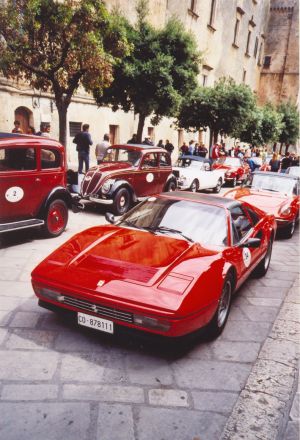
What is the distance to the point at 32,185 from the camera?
6.81 metres

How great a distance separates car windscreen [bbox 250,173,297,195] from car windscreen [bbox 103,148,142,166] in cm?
320

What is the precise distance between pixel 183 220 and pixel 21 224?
3.19 metres

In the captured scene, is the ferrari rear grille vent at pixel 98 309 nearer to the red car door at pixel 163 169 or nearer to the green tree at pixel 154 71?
the red car door at pixel 163 169

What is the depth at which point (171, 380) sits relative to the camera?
326 centimetres

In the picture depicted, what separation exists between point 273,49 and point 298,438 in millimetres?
45884

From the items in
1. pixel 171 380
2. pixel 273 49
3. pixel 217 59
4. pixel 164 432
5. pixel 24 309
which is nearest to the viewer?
pixel 164 432

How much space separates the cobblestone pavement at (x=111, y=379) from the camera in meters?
2.68

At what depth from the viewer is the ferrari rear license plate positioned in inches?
137

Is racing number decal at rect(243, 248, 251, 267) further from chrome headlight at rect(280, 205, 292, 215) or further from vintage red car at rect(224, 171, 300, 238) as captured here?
chrome headlight at rect(280, 205, 292, 215)

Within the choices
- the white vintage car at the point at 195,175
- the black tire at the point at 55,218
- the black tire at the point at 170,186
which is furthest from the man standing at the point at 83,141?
the black tire at the point at 55,218

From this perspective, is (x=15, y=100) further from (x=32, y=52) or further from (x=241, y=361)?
(x=241, y=361)

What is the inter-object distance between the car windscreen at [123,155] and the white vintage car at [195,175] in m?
3.38

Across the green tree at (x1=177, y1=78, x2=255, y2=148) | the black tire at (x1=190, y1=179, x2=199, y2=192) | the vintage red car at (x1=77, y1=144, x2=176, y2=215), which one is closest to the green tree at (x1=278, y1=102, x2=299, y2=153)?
the green tree at (x1=177, y1=78, x2=255, y2=148)

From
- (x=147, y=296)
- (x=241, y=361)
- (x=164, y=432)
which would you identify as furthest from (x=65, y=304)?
(x=241, y=361)
